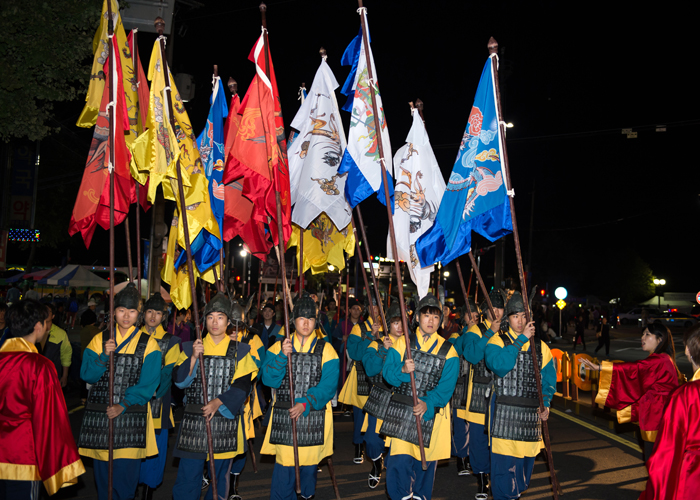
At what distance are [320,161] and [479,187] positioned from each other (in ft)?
6.82

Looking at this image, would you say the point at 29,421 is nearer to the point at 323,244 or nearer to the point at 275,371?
the point at 275,371

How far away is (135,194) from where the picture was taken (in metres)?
7.45

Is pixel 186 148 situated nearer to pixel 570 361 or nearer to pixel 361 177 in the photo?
pixel 361 177

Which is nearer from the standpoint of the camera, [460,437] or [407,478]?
[407,478]

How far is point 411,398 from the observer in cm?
583

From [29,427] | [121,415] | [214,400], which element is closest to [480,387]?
[214,400]

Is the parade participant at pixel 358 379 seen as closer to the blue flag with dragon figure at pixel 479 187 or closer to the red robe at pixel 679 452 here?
the blue flag with dragon figure at pixel 479 187

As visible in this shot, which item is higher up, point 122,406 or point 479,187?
point 479,187

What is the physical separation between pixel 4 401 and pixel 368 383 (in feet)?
17.5

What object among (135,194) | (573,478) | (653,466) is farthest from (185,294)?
(653,466)

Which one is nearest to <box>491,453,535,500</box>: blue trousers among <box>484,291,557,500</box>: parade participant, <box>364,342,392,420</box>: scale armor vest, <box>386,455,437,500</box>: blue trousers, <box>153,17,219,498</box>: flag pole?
<box>484,291,557,500</box>: parade participant

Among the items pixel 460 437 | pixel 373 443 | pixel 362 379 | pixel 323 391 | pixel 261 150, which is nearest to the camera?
pixel 323 391

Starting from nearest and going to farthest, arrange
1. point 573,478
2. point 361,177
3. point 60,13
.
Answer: point 361,177 → point 573,478 → point 60,13

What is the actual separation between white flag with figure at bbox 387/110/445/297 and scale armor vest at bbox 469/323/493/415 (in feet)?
4.61
